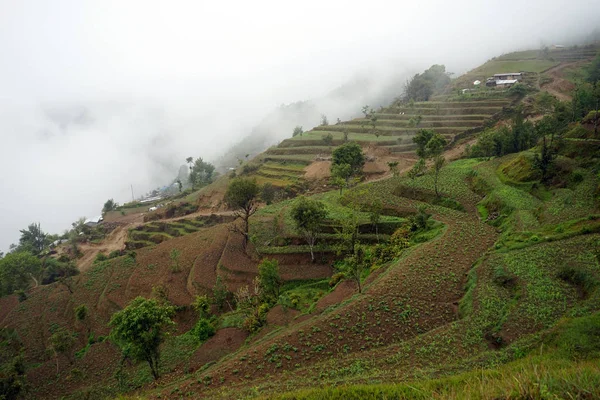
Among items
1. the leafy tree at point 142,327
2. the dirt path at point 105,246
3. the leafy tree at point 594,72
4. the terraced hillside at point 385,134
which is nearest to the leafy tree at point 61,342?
the leafy tree at point 142,327

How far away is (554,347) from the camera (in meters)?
13.1

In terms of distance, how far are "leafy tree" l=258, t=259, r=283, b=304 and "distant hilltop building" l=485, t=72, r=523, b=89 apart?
313 feet

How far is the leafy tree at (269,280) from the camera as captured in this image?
2858 centimetres

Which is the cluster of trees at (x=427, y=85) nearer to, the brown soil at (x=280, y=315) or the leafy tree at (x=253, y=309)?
the leafy tree at (x=253, y=309)

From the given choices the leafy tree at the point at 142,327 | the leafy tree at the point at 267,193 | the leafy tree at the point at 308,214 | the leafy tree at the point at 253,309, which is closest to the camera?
the leafy tree at the point at 142,327

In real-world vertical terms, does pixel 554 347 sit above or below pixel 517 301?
above

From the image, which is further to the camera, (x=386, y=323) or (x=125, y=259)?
(x=125, y=259)

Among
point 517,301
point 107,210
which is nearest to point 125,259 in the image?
point 517,301

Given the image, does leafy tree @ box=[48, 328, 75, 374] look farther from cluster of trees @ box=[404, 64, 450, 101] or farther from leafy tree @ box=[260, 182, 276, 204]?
cluster of trees @ box=[404, 64, 450, 101]

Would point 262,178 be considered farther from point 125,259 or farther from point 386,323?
point 386,323

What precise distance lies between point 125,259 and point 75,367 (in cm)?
1706

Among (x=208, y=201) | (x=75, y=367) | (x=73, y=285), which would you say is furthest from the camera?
(x=208, y=201)

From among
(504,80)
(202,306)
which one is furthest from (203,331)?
(504,80)

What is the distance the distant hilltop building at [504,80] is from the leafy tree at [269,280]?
95.4 metres
